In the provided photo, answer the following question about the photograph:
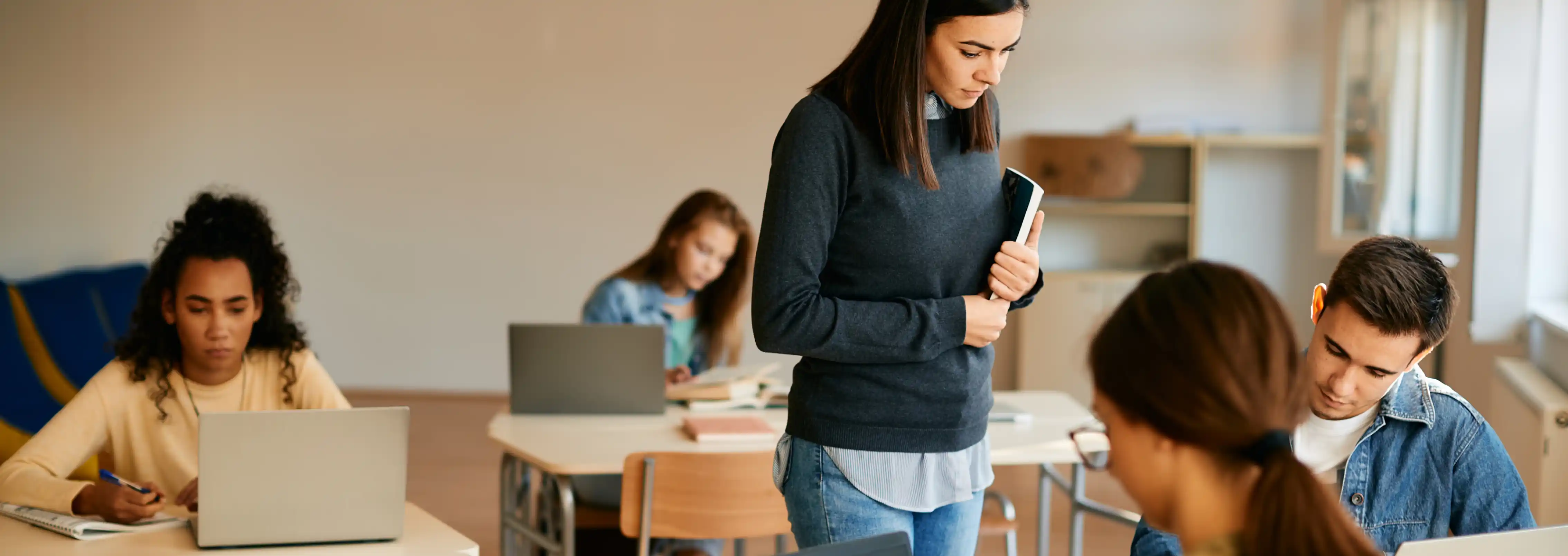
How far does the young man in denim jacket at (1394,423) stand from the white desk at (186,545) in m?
0.96

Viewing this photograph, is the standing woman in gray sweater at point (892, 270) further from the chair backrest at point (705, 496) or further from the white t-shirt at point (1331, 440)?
the chair backrest at point (705, 496)

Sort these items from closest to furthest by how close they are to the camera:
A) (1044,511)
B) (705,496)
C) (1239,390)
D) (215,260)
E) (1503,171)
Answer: (1239,390) < (215,260) < (705,496) < (1044,511) < (1503,171)

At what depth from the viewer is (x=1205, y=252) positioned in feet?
20.7

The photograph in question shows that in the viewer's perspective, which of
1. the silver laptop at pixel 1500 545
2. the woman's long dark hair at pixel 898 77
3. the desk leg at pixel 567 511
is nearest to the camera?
the silver laptop at pixel 1500 545

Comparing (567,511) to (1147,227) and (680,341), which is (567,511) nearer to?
(680,341)

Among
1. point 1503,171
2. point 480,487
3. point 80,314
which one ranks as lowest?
point 480,487

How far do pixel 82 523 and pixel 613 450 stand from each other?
983mm

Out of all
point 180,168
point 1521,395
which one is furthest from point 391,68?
point 1521,395

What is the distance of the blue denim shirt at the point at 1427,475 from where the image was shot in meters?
1.54

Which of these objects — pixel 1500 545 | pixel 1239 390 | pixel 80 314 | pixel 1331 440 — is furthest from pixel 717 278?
pixel 80 314

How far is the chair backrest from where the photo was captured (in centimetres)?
233

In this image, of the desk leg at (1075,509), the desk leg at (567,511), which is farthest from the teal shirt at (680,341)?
the desk leg at (1075,509)

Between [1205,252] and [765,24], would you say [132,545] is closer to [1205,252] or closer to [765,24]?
[765,24]

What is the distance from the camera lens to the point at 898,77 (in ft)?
4.86
